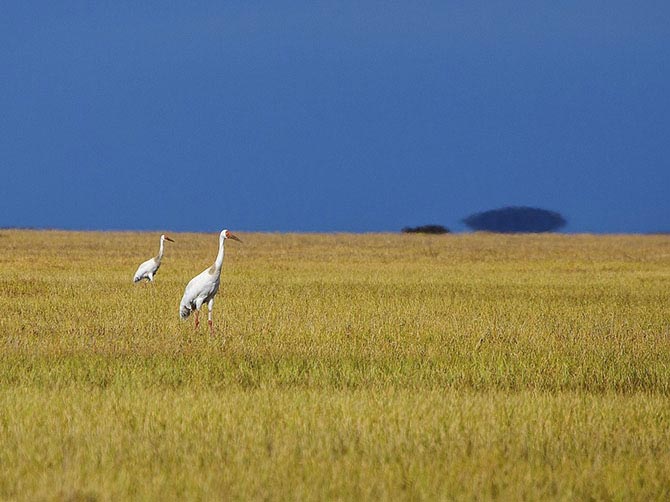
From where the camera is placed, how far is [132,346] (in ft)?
37.9

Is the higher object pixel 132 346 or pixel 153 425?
pixel 132 346

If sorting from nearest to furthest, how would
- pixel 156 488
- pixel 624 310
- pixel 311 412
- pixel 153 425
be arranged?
pixel 156 488
pixel 153 425
pixel 311 412
pixel 624 310

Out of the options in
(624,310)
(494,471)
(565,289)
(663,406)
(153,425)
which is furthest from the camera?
(565,289)

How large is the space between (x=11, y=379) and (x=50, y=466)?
12.4ft

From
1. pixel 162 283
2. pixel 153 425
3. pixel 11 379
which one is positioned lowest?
pixel 153 425

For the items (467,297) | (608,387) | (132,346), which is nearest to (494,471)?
(608,387)

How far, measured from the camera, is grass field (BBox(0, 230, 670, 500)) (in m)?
5.68

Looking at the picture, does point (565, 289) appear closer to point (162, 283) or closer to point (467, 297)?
point (467, 297)

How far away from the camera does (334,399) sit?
8078 mm

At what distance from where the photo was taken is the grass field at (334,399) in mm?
5684

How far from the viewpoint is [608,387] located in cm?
954

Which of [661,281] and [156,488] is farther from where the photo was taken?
[661,281]

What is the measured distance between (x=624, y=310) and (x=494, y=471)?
40.1 ft

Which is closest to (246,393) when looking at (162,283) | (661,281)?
(162,283)
